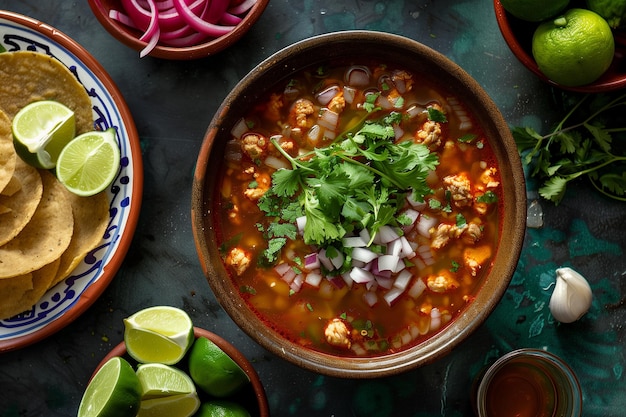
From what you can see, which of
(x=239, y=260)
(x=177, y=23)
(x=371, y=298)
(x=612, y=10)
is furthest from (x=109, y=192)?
(x=612, y=10)

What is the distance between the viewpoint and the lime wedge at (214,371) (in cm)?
258

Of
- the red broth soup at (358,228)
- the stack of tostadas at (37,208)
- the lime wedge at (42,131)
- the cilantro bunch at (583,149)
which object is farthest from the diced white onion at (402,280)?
the lime wedge at (42,131)

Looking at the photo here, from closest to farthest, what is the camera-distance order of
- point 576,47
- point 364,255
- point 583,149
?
point 576,47
point 364,255
point 583,149

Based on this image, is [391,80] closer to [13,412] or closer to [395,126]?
[395,126]

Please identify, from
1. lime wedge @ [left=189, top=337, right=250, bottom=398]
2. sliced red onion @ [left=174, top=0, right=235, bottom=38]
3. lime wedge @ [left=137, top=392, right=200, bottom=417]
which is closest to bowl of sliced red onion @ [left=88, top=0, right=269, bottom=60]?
sliced red onion @ [left=174, top=0, right=235, bottom=38]

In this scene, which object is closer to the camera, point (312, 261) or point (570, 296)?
point (312, 261)

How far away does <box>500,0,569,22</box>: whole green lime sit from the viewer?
98.3 inches

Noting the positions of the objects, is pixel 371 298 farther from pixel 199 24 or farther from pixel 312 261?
pixel 199 24

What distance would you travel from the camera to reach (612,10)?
8.31 feet

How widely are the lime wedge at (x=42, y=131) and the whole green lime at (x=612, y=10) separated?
74.7 inches

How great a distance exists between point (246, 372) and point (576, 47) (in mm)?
1580

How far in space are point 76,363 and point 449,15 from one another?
2.00m

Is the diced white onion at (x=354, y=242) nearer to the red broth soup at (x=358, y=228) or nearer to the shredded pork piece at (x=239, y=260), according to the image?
the red broth soup at (x=358, y=228)

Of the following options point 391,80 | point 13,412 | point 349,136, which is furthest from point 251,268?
point 13,412
